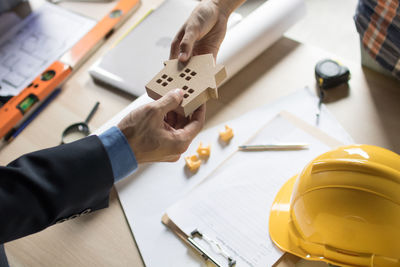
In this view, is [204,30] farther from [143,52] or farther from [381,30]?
[381,30]

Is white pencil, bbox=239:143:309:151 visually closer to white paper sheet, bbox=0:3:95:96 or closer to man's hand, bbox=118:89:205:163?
man's hand, bbox=118:89:205:163

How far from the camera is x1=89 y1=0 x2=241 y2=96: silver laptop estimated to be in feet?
3.49

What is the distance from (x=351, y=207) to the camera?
24.9 inches

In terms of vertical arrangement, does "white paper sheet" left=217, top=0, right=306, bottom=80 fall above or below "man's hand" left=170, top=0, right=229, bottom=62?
below

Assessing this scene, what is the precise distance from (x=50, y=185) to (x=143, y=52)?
1.81 feet

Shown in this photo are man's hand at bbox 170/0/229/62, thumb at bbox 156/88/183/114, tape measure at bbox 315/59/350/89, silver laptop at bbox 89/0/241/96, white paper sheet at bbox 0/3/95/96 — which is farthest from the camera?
white paper sheet at bbox 0/3/95/96

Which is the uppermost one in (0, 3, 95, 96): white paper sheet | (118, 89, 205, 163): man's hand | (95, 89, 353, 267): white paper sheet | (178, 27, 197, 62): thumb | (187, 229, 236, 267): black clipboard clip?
(0, 3, 95, 96): white paper sheet

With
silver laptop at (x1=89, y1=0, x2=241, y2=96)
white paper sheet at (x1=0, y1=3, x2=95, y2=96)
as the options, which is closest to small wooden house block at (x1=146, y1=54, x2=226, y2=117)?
silver laptop at (x1=89, y1=0, x2=241, y2=96)

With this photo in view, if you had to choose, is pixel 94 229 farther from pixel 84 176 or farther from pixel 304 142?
pixel 304 142

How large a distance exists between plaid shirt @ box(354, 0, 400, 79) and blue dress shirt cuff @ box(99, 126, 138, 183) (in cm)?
62

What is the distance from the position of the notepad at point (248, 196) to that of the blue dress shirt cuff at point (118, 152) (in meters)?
0.17

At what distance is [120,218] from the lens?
2.84ft

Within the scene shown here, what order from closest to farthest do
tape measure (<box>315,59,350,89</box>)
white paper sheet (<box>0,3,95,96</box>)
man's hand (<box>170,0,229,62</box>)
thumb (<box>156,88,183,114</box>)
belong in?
1. thumb (<box>156,88,183,114</box>)
2. man's hand (<box>170,0,229,62</box>)
3. tape measure (<box>315,59,350,89</box>)
4. white paper sheet (<box>0,3,95,96</box>)

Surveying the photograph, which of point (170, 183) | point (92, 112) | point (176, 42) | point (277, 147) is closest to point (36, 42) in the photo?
point (92, 112)
